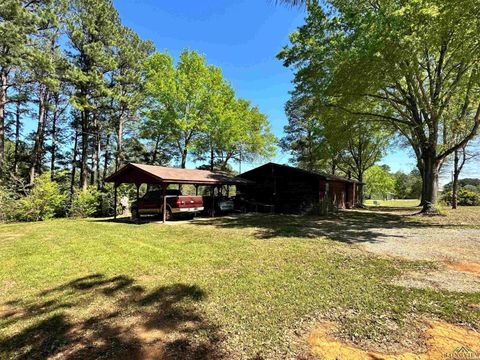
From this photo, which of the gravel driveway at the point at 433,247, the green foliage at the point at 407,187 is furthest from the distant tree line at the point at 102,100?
the green foliage at the point at 407,187

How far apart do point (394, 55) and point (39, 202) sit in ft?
70.2

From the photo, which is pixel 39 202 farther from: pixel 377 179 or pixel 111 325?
pixel 377 179

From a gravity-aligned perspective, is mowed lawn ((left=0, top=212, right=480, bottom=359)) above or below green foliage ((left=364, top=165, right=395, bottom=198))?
below

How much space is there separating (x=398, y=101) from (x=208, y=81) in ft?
58.0

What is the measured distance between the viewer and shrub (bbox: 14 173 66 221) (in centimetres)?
1579

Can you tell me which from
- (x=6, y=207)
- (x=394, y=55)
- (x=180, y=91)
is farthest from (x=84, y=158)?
(x=394, y=55)

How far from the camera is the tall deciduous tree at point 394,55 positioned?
11.6 m

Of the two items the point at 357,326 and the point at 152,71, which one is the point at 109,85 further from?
the point at 357,326

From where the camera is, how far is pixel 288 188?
20.9 m

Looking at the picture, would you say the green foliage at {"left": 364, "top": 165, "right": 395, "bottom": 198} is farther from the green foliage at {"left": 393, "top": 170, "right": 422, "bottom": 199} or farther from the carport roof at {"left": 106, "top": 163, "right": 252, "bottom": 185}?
the carport roof at {"left": 106, "top": 163, "right": 252, "bottom": 185}

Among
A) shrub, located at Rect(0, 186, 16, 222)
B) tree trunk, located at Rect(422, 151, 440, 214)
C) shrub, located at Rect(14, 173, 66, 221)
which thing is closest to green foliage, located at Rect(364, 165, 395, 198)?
tree trunk, located at Rect(422, 151, 440, 214)

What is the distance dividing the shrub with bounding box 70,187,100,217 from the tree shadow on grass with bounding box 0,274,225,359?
14834mm

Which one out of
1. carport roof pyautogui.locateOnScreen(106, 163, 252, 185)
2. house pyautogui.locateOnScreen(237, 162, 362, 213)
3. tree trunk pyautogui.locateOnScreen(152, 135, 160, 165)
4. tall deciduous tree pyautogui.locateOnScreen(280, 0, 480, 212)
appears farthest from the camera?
tree trunk pyautogui.locateOnScreen(152, 135, 160, 165)

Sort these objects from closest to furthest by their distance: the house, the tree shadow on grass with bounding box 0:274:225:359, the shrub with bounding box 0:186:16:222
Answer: the tree shadow on grass with bounding box 0:274:225:359 → the shrub with bounding box 0:186:16:222 → the house
